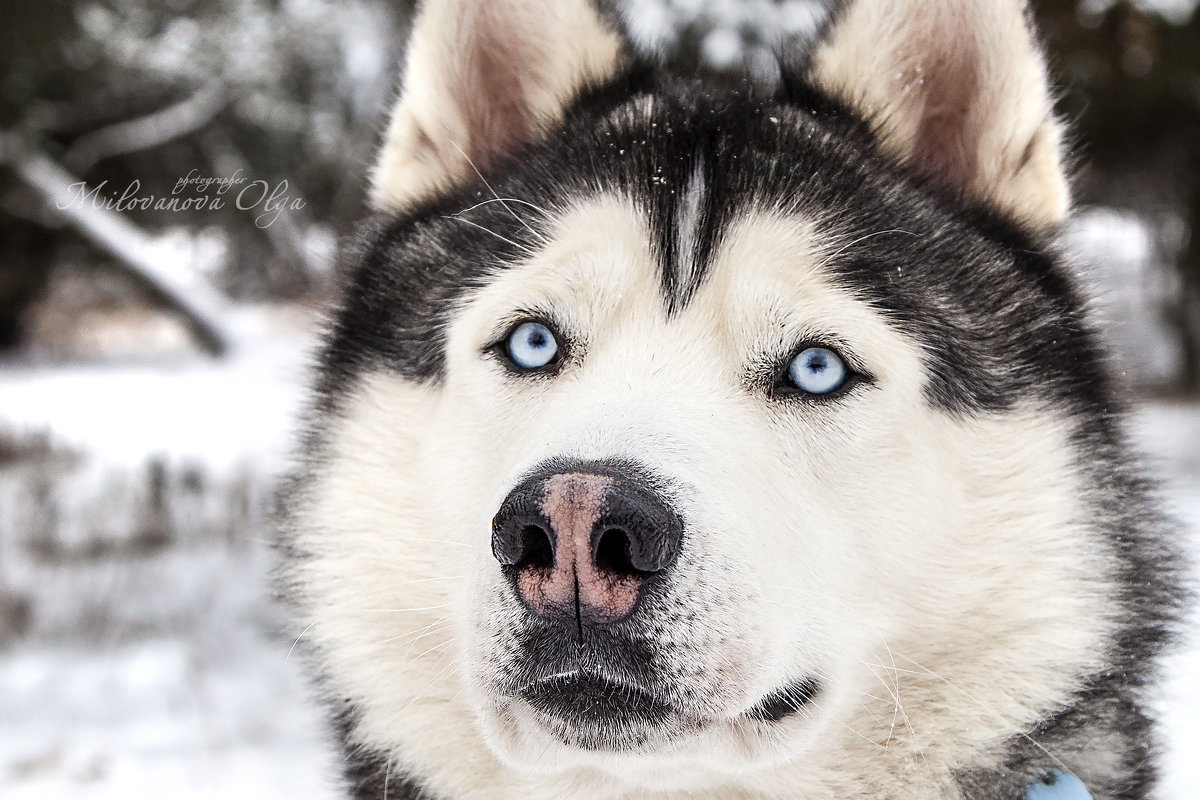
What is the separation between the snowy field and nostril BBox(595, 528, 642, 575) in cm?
139

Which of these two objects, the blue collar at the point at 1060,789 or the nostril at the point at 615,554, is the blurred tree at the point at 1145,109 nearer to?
the blue collar at the point at 1060,789

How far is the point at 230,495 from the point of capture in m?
6.90

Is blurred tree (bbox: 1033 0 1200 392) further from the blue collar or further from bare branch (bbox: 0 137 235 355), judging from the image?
bare branch (bbox: 0 137 235 355)

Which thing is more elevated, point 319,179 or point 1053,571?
point 319,179

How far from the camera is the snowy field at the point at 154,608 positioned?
14.0ft

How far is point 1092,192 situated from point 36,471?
10.7 metres

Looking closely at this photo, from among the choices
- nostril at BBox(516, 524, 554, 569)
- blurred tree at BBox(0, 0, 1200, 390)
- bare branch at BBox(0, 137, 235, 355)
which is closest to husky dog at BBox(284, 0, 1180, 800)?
nostril at BBox(516, 524, 554, 569)

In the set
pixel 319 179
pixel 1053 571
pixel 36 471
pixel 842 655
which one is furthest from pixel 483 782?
pixel 319 179

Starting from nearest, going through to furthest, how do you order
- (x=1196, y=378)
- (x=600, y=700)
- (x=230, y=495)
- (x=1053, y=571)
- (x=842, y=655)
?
(x=600, y=700)
(x=842, y=655)
(x=1053, y=571)
(x=230, y=495)
(x=1196, y=378)

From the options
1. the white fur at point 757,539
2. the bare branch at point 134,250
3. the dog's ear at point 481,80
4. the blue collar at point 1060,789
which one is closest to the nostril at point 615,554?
the white fur at point 757,539

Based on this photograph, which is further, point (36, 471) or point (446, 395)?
point (36, 471)

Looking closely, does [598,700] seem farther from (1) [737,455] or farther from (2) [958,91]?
(2) [958,91]

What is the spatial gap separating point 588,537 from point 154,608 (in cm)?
538

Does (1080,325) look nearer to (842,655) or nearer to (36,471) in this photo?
(842,655)
